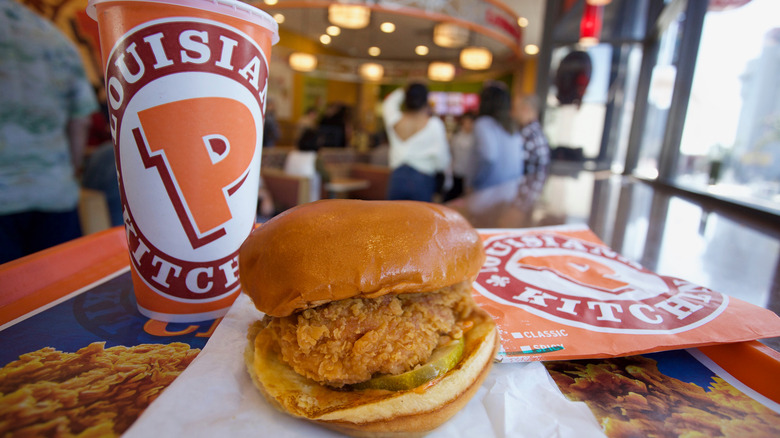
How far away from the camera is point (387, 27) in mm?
12453

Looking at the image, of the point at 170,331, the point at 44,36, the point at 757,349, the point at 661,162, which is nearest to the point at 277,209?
the point at 44,36

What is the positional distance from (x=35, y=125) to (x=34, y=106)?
0.32 ft

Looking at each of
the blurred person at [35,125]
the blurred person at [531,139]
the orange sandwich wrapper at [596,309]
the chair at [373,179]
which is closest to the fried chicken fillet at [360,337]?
the orange sandwich wrapper at [596,309]

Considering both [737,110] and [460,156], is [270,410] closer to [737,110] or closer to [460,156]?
[737,110]

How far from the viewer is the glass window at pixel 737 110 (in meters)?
2.49

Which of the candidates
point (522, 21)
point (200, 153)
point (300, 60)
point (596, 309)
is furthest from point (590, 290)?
point (522, 21)

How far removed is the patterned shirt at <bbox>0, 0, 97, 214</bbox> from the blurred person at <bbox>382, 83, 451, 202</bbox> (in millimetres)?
2708

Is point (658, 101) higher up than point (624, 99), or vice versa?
point (624, 99)

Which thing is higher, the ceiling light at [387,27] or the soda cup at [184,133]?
the ceiling light at [387,27]

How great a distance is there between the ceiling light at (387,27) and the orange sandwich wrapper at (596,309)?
12.5 m

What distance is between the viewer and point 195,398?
0.61m

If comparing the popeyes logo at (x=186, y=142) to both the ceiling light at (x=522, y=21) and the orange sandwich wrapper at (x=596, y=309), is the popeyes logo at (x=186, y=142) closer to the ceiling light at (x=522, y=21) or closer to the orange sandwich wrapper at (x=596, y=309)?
the orange sandwich wrapper at (x=596, y=309)

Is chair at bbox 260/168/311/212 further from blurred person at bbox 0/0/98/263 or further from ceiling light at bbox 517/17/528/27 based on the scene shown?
ceiling light at bbox 517/17/528/27

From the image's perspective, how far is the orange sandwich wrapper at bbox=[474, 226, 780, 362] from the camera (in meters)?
0.75
